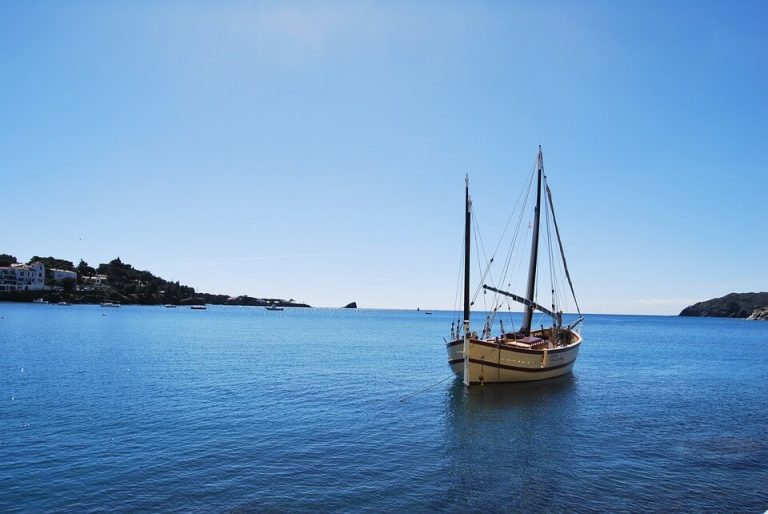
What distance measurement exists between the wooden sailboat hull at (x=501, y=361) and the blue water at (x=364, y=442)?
1174mm

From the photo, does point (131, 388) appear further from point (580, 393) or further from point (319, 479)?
point (580, 393)

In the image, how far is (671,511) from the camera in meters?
15.0

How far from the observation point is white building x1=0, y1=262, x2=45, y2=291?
192 m

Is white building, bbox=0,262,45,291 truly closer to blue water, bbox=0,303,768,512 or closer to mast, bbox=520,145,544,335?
blue water, bbox=0,303,768,512

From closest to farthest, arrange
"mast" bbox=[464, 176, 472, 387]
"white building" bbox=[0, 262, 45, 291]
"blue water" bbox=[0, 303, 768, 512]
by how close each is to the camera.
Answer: "blue water" bbox=[0, 303, 768, 512] < "mast" bbox=[464, 176, 472, 387] < "white building" bbox=[0, 262, 45, 291]

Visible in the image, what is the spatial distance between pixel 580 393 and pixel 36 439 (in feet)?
108

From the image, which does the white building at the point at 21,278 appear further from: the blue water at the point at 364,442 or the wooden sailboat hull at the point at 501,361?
the wooden sailboat hull at the point at 501,361

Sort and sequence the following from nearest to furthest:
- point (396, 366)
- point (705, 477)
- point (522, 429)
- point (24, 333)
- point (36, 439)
Answer: point (705, 477) < point (36, 439) < point (522, 429) < point (396, 366) < point (24, 333)

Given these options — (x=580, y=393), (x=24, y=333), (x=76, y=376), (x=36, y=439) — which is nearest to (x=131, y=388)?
(x=76, y=376)

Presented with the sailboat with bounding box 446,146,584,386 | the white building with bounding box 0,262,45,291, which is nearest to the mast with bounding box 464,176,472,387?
the sailboat with bounding box 446,146,584,386

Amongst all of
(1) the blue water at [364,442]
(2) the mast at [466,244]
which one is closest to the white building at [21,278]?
(1) the blue water at [364,442]

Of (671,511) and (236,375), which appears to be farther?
(236,375)

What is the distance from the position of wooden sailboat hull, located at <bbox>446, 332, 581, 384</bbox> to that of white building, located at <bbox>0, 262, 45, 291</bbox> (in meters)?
216

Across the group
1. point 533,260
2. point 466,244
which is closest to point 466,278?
point 466,244
